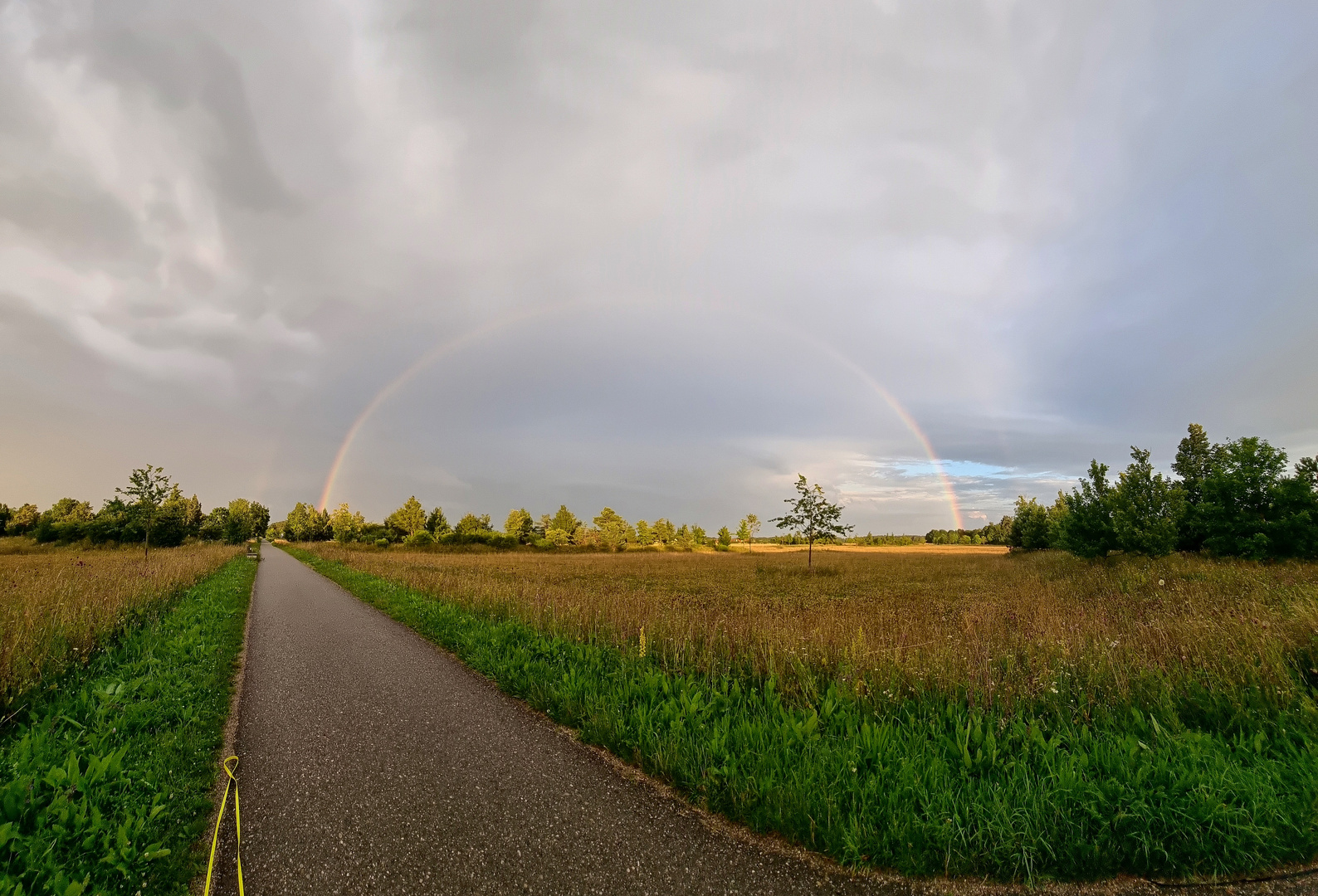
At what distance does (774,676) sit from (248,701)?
6.87m

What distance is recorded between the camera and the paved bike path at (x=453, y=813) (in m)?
3.08

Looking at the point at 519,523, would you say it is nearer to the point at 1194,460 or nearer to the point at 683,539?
the point at 683,539

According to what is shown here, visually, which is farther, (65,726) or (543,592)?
(543,592)

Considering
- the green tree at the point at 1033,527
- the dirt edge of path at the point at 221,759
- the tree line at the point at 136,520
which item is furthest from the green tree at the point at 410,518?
the green tree at the point at 1033,527

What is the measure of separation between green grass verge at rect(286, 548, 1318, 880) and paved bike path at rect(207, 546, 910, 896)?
0.30 meters

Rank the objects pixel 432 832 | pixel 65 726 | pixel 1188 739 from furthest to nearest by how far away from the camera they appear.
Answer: pixel 65 726, pixel 1188 739, pixel 432 832

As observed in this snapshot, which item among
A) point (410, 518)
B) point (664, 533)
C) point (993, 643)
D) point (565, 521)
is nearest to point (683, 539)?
point (664, 533)

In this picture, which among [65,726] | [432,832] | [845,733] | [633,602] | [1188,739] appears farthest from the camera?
[633,602]

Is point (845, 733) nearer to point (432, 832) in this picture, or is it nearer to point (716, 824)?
point (716, 824)

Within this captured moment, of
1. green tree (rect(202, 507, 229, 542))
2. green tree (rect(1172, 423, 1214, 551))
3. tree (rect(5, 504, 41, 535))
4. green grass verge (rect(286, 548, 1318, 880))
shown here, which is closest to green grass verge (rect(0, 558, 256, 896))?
green grass verge (rect(286, 548, 1318, 880))

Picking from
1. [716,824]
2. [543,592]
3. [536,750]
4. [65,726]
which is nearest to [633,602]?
[543,592]

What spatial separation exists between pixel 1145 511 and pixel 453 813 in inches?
1520

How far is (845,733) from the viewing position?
4656 mm

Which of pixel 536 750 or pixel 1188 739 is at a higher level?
pixel 1188 739
